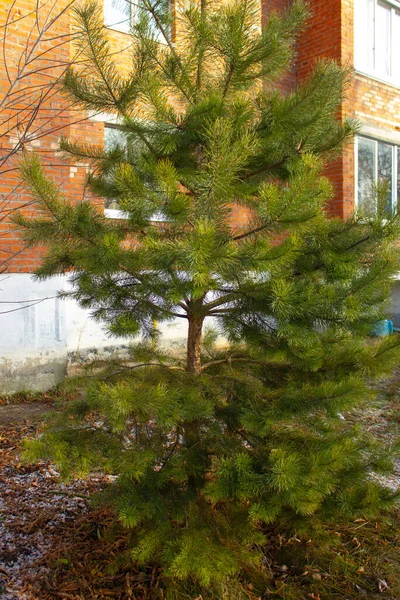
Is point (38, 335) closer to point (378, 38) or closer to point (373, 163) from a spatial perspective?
point (373, 163)

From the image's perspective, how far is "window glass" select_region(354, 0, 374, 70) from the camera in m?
11.2

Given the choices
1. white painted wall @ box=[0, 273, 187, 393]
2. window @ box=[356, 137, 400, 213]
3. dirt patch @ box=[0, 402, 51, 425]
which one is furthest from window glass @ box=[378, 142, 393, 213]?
dirt patch @ box=[0, 402, 51, 425]

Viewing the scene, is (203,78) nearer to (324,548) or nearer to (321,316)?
(321,316)

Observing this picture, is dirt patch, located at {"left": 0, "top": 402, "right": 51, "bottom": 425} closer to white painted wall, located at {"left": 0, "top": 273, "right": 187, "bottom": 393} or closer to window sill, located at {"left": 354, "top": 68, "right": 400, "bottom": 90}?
white painted wall, located at {"left": 0, "top": 273, "right": 187, "bottom": 393}

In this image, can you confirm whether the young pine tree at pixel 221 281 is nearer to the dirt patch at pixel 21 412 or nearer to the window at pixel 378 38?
the dirt patch at pixel 21 412

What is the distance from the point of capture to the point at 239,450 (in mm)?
2854

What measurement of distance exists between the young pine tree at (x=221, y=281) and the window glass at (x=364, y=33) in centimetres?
923

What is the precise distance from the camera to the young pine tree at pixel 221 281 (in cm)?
247

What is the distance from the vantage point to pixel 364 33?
11.4m

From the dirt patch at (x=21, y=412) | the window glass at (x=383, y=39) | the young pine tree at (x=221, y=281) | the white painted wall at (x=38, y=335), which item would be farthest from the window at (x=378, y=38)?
the young pine tree at (x=221, y=281)

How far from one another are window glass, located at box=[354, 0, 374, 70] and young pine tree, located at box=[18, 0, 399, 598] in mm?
9227

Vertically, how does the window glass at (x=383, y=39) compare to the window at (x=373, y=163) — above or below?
above

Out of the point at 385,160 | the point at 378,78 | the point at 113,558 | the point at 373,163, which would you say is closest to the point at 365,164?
the point at 373,163

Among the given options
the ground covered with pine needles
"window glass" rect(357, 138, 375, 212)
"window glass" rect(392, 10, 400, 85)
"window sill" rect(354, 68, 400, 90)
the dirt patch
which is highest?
"window glass" rect(392, 10, 400, 85)
